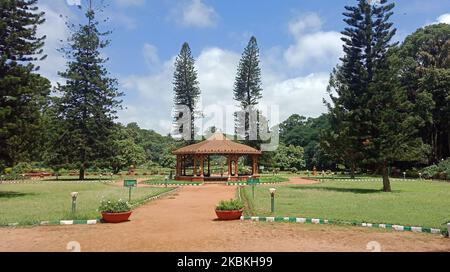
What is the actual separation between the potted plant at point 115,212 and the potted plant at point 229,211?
8.31ft

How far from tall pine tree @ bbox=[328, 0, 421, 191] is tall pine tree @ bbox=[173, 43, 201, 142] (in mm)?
24249

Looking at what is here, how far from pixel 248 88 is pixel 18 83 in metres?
28.8

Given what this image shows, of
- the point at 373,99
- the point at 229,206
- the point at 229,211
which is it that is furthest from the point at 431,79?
the point at 229,211

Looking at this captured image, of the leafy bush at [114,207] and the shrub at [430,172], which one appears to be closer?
the leafy bush at [114,207]

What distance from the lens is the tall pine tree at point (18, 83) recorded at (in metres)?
17.0

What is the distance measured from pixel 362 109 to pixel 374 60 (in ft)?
9.96

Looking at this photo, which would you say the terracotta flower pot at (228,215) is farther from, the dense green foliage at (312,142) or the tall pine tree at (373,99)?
the dense green foliage at (312,142)

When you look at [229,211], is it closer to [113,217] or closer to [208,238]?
[208,238]

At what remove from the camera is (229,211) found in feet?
33.6

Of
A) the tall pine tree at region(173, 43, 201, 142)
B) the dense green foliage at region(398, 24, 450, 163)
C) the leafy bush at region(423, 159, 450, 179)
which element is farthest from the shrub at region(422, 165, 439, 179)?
the tall pine tree at region(173, 43, 201, 142)

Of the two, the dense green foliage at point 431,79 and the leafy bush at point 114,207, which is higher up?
the dense green foliage at point 431,79

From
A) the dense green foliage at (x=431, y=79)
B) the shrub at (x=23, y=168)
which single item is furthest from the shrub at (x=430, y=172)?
the shrub at (x=23, y=168)

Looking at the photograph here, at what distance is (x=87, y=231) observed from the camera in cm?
884

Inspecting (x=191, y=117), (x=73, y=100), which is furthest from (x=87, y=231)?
(x=191, y=117)
